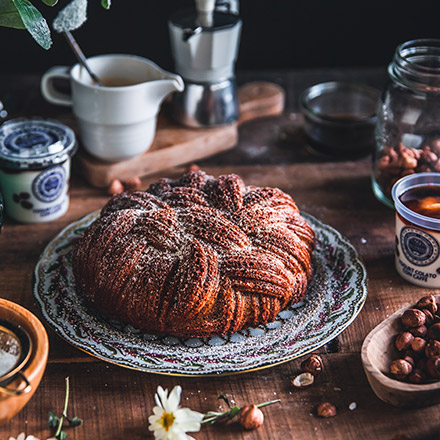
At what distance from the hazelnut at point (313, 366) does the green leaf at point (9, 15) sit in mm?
892

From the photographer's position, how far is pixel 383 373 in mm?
1240

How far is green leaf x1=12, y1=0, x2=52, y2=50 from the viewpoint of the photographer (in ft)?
4.32

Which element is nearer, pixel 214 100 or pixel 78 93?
pixel 78 93

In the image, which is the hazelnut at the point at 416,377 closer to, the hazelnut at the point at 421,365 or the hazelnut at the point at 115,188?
the hazelnut at the point at 421,365

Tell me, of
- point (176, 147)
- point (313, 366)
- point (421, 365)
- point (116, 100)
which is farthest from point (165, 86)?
point (421, 365)

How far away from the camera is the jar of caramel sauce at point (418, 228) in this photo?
144 centimetres

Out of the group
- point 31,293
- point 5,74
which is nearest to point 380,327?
point 31,293

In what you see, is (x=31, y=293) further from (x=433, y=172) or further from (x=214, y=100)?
(x=433, y=172)

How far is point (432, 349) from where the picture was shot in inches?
49.8

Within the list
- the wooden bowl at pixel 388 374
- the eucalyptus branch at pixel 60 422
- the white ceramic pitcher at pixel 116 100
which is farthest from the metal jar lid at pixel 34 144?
the wooden bowl at pixel 388 374

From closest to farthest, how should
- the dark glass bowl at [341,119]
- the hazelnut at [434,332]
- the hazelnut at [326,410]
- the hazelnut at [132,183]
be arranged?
1. the hazelnut at [326,410]
2. the hazelnut at [434,332]
3. the hazelnut at [132,183]
4. the dark glass bowl at [341,119]

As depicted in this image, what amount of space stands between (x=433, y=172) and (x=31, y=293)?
1.00m

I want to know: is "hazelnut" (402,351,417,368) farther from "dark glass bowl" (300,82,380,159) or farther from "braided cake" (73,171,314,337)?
"dark glass bowl" (300,82,380,159)

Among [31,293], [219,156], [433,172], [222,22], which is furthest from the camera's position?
[219,156]
